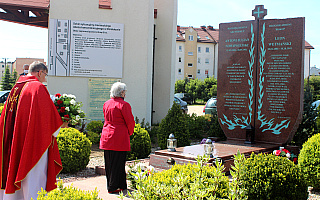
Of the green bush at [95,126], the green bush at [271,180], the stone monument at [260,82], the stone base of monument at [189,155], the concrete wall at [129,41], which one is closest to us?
the green bush at [271,180]

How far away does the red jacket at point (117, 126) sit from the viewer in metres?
5.74

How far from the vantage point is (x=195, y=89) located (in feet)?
153

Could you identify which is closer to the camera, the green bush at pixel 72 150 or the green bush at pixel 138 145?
the green bush at pixel 72 150

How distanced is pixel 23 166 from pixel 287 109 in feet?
21.3

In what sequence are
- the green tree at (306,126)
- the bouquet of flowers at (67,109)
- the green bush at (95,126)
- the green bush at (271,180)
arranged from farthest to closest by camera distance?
the green bush at (95,126) → the green tree at (306,126) → the bouquet of flowers at (67,109) → the green bush at (271,180)

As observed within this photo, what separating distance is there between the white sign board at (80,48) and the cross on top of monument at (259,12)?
194 inches

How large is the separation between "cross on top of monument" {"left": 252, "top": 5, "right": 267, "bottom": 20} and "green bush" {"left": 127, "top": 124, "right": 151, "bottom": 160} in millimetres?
4330

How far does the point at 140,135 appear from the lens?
830 cm

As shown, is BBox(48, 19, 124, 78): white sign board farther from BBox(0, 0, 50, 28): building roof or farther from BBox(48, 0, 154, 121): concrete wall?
BBox(0, 0, 50, 28): building roof

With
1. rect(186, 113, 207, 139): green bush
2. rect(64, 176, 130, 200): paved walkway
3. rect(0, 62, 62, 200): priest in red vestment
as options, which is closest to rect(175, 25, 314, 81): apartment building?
rect(186, 113, 207, 139): green bush

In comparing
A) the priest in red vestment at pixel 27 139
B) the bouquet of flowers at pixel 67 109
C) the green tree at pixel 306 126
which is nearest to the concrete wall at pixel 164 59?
the green tree at pixel 306 126

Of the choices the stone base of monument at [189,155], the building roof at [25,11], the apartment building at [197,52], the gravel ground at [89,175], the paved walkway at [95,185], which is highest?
the apartment building at [197,52]

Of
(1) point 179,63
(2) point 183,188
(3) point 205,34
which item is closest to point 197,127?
(2) point 183,188

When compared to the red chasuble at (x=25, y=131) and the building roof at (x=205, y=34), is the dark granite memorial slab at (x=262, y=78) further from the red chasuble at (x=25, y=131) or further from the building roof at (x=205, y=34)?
the building roof at (x=205, y=34)
